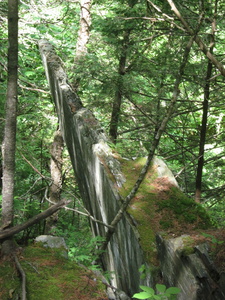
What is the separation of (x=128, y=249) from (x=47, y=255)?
48.4 inches

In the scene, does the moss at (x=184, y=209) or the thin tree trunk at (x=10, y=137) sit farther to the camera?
the moss at (x=184, y=209)

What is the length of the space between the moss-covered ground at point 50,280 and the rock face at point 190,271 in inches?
32.6

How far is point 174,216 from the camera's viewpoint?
14.0ft

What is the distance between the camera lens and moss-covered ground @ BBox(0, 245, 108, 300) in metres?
3.05

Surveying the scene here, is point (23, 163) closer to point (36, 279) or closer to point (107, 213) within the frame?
point (107, 213)

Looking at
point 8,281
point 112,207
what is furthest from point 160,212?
point 8,281

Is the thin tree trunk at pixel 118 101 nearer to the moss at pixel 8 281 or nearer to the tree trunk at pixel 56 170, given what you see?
the tree trunk at pixel 56 170

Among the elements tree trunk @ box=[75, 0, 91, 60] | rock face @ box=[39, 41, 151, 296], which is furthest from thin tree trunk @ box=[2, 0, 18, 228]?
tree trunk @ box=[75, 0, 91, 60]

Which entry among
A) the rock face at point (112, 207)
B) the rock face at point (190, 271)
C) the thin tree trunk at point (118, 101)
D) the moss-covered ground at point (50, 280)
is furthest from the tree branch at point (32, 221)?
the thin tree trunk at point (118, 101)

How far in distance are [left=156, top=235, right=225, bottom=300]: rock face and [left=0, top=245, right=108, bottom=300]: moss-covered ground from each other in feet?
2.72

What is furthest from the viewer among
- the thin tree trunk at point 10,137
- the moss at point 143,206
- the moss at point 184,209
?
the moss at point 184,209

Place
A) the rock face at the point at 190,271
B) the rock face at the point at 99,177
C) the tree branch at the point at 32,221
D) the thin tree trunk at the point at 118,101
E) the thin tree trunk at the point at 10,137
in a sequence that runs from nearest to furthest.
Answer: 1. the rock face at the point at 190,271
2. the tree branch at the point at 32,221
3. the thin tree trunk at the point at 10,137
4. the rock face at the point at 99,177
5. the thin tree trunk at the point at 118,101

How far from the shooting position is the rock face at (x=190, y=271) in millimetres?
2943

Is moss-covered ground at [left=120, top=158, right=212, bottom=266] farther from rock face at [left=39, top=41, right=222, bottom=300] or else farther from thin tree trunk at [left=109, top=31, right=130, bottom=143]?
thin tree trunk at [left=109, top=31, right=130, bottom=143]
